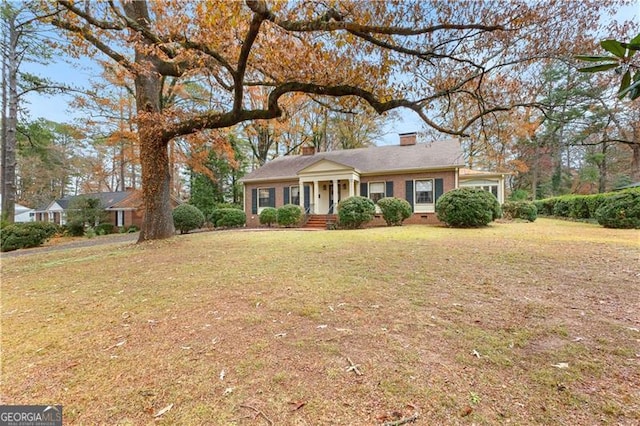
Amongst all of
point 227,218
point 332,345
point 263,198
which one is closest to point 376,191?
point 263,198

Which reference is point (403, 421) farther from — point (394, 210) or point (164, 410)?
point (394, 210)

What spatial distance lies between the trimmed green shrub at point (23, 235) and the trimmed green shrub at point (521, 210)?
75.2 feet

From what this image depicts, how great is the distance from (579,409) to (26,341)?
14.5 feet

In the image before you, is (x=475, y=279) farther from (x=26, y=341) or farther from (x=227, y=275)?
(x=26, y=341)

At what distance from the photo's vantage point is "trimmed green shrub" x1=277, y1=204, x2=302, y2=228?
16.1m

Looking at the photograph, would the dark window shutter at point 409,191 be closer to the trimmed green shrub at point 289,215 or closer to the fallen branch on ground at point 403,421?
the trimmed green shrub at point 289,215

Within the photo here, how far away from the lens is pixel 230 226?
749 inches

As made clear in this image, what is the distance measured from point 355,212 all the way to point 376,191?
4518 millimetres

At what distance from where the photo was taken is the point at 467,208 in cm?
1126

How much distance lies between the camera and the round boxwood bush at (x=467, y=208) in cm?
1124

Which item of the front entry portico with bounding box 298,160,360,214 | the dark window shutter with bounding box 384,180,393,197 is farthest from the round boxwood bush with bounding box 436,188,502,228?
the front entry portico with bounding box 298,160,360,214

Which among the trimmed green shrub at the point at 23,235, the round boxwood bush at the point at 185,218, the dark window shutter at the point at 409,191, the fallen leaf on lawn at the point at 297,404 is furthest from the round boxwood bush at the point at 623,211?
the trimmed green shrub at the point at 23,235

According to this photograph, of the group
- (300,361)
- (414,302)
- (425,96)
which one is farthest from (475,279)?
(425,96)

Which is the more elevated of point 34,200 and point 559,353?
point 34,200
